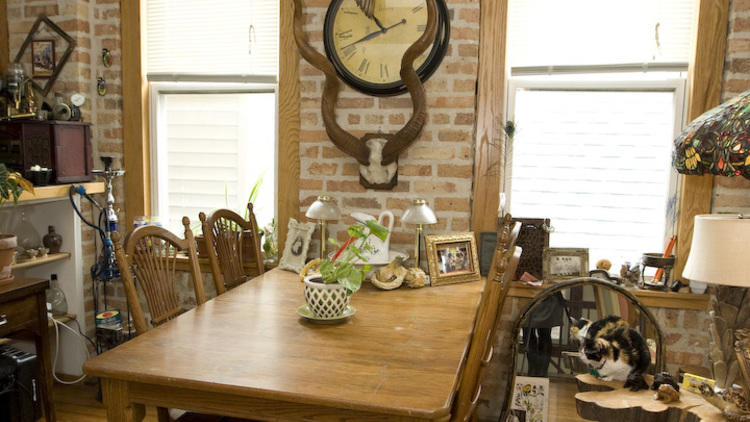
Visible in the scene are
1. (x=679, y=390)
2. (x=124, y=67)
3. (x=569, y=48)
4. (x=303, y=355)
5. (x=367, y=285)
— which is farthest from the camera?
(x=124, y=67)

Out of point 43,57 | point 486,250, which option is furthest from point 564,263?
point 43,57

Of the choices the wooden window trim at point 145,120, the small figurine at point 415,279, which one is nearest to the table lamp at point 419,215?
the small figurine at point 415,279

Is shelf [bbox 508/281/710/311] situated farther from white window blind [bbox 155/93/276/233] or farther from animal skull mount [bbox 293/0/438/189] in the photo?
white window blind [bbox 155/93/276/233]

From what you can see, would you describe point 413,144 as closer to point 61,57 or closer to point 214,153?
point 214,153

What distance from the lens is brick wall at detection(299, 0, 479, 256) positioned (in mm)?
2643

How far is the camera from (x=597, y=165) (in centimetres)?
270

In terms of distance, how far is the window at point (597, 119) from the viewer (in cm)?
258

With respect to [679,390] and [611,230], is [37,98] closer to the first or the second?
[611,230]

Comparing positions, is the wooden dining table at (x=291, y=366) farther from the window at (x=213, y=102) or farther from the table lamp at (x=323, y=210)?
the window at (x=213, y=102)

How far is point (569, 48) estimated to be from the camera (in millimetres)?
2654

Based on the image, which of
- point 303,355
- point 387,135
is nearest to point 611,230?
point 387,135

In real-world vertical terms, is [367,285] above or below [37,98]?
below

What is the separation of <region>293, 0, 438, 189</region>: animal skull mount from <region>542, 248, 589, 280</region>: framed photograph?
814 millimetres

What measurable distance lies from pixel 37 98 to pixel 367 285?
2217 millimetres
